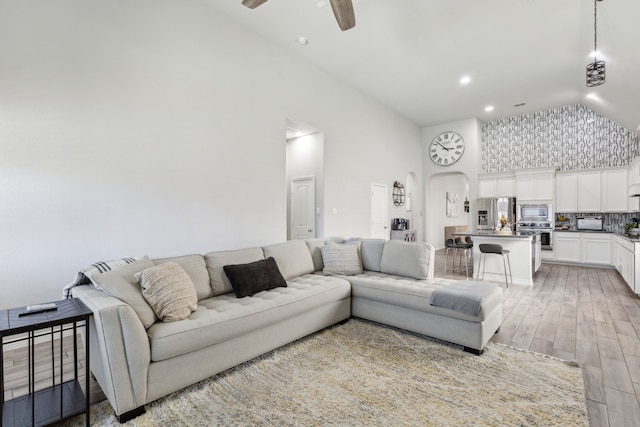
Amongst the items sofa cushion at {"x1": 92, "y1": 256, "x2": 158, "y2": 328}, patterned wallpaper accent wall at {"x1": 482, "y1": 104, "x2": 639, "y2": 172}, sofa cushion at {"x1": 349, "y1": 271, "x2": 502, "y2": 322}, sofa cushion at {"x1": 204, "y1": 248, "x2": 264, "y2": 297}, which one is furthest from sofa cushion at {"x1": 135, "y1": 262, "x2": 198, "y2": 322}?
patterned wallpaper accent wall at {"x1": 482, "y1": 104, "x2": 639, "y2": 172}

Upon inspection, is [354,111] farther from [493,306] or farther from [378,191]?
[493,306]

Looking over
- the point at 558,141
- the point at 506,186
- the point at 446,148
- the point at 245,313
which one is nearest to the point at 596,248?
the point at 506,186

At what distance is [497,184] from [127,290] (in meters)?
8.61

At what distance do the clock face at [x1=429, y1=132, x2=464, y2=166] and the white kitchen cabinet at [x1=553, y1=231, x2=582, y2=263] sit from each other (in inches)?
123

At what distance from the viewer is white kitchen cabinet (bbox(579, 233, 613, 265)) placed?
657cm

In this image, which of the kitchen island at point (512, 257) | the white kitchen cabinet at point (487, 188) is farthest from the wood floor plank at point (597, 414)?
the white kitchen cabinet at point (487, 188)

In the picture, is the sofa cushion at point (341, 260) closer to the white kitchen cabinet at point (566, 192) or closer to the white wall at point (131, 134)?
the white wall at point (131, 134)

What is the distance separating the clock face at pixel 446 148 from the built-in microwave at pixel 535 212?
2.15 m

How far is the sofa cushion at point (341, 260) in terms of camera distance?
370 cm

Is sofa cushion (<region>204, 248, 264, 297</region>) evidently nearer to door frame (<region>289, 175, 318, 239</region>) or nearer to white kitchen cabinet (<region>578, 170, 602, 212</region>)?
door frame (<region>289, 175, 318, 239</region>)

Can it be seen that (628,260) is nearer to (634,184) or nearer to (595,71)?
(634,184)

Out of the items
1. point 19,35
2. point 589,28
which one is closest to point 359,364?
point 19,35

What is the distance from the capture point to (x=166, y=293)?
219 cm

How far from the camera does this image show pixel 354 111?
6.65 metres
